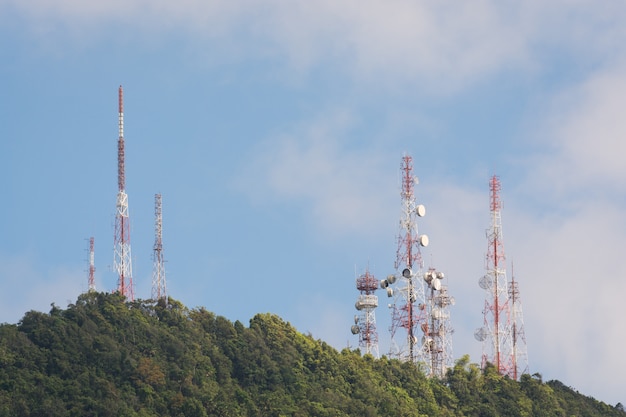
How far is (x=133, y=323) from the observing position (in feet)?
328

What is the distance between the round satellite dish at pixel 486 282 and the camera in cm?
11219

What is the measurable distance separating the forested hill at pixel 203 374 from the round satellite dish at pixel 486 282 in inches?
218

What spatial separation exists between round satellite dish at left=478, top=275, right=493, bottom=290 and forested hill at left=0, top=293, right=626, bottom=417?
218 inches

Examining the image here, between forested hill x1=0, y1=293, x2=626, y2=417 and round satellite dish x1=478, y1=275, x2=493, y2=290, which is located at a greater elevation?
round satellite dish x1=478, y1=275, x2=493, y2=290

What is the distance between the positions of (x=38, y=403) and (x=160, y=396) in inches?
295

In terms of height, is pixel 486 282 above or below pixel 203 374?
above

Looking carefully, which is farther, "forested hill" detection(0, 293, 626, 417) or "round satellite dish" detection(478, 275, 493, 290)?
"round satellite dish" detection(478, 275, 493, 290)

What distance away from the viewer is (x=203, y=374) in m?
98.4

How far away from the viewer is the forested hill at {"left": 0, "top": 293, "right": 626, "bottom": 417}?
9200 cm

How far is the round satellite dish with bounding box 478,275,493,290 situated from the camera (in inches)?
4417

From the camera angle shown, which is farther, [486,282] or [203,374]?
[486,282]

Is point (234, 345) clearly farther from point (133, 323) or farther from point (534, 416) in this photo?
point (534, 416)

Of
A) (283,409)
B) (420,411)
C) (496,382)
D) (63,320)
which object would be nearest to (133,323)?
(63,320)

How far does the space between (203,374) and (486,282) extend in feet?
76.9
